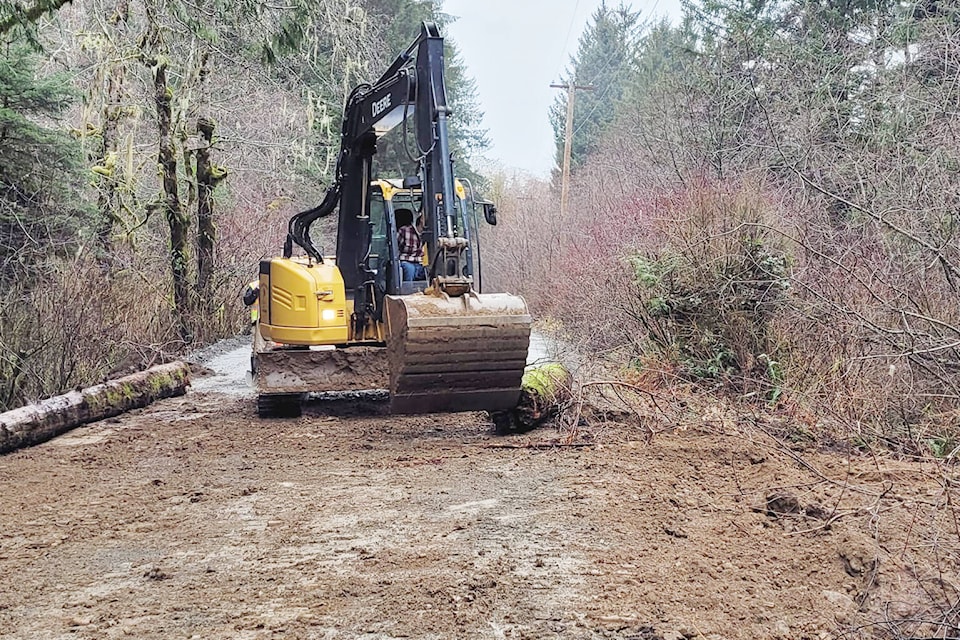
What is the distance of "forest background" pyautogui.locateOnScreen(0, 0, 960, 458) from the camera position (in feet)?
27.8

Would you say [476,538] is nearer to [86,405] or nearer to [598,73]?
[86,405]

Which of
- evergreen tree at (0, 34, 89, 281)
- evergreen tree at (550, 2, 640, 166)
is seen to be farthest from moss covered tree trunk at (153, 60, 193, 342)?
evergreen tree at (550, 2, 640, 166)

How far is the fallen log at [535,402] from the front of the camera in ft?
25.5

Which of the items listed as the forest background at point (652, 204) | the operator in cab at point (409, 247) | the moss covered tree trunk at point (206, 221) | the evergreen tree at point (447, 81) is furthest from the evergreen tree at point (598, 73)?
the operator in cab at point (409, 247)

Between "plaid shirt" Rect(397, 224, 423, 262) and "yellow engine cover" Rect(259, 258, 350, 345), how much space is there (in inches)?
32.5

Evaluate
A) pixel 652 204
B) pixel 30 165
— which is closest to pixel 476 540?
pixel 30 165

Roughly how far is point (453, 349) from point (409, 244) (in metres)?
2.92

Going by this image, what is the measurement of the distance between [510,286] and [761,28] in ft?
37.1

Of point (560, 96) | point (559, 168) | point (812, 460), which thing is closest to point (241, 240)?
point (812, 460)

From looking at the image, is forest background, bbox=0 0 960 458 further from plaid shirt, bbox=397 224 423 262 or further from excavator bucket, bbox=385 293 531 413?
excavator bucket, bbox=385 293 531 413

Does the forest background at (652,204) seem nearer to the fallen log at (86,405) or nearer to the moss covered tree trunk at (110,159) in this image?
the moss covered tree trunk at (110,159)

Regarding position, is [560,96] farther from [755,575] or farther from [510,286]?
[755,575]

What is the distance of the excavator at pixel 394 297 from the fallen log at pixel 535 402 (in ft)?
1.62

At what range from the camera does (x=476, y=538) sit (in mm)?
4980
